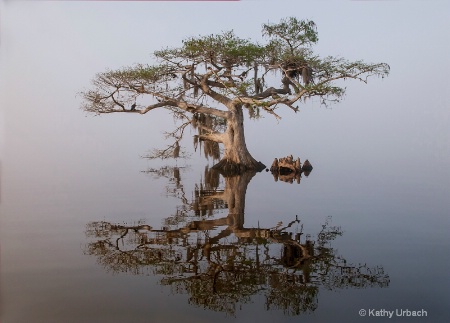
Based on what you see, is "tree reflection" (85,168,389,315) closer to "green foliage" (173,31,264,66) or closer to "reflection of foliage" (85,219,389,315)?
"reflection of foliage" (85,219,389,315)

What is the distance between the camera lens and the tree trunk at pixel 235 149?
2294 centimetres

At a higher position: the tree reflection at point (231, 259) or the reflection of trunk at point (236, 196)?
the reflection of trunk at point (236, 196)

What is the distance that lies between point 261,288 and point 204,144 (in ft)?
64.8

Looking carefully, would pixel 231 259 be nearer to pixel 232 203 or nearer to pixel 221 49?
pixel 232 203

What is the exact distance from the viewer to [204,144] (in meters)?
26.3

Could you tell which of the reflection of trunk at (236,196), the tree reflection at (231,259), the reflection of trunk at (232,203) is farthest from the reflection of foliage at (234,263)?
the reflection of trunk at (236,196)

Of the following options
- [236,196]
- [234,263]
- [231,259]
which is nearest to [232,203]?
[236,196]

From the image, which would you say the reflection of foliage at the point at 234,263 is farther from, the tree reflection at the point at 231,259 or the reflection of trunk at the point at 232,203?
the reflection of trunk at the point at 232,203

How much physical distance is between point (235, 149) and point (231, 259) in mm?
15147

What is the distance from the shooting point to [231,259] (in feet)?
26.5

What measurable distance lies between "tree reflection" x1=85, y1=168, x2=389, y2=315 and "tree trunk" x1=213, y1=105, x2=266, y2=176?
35.5 feet

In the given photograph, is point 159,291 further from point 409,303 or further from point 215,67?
point 215,67

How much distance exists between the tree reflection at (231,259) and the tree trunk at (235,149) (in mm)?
10815

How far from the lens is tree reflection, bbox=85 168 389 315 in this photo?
6645mm
